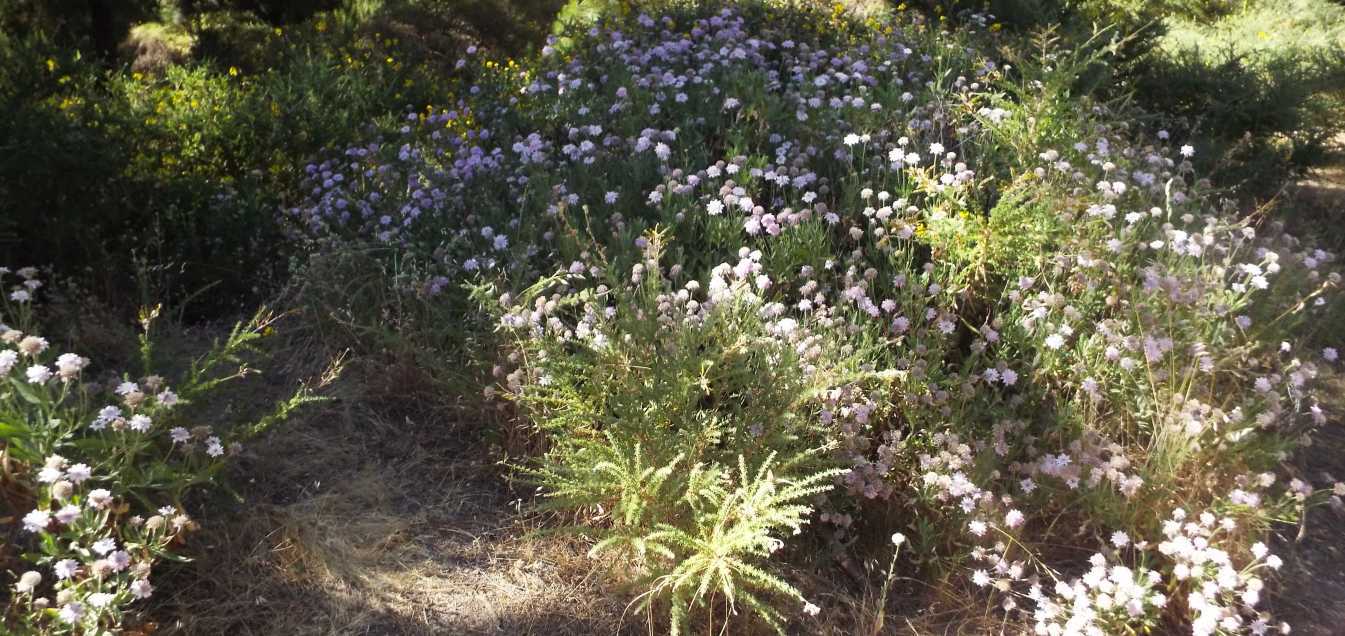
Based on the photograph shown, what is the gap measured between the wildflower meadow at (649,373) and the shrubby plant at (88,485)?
15 millimetres

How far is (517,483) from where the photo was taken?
11.1 feet

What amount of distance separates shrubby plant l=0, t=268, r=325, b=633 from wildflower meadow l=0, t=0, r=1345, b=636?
0.02m

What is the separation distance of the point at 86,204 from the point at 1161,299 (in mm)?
4043

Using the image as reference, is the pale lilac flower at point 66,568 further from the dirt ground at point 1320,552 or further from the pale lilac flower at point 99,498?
the dirt ground at point 1320,552

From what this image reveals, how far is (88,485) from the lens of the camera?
2545 millimetres

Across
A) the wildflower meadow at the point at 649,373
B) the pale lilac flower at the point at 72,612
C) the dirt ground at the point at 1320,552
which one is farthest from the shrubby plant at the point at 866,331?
the pale lilac flower at the point at 72,612

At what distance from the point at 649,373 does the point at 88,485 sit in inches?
58.6

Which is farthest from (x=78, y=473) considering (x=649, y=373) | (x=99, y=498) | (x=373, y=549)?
A: (x=649, y=373)

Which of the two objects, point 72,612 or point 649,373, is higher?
point 72,612

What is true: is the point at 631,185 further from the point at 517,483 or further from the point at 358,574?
the point at 358,574

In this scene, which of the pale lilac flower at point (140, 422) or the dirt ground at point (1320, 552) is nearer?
the pale lilac flower at point (140, 422)

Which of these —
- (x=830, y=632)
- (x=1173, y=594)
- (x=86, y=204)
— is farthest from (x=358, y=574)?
(x=1173, y=594)

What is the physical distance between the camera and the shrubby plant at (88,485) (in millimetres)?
2334

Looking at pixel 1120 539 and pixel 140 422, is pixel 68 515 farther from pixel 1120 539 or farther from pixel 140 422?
pixel 1120 539
